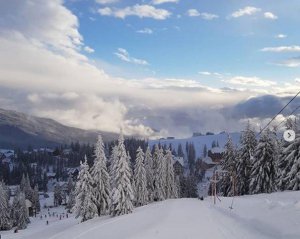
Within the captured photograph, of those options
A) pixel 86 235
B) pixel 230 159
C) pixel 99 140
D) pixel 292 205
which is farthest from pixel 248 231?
pixel 230 159

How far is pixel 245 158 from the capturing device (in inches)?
3046

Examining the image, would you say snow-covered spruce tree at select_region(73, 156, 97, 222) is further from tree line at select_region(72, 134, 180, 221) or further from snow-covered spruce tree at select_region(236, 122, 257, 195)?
snow-covered spruce tree at select_region(236, 122, 257, 195)

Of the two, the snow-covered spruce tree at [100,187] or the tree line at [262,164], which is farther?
the snow-covered spruce tree at [100,187]

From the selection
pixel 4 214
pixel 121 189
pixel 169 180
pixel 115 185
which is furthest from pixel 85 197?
pixel 4 214

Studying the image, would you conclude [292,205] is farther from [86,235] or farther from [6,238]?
[6,238]

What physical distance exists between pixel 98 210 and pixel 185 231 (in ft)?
134

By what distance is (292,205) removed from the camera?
3425cm

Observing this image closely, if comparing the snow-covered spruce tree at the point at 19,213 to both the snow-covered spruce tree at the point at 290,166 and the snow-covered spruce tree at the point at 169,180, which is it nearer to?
the snow-covered spruce tree at the point at 169,180

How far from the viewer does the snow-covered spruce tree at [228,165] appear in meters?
81.4

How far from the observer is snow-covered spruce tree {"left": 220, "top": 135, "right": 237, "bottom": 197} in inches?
3204

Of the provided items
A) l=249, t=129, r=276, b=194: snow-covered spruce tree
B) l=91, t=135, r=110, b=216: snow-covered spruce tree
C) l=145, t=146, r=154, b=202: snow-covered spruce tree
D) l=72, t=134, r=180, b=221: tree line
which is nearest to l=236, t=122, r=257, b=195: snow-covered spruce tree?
l=249, t=129, r=276, b=194: snow-covered spruce tree

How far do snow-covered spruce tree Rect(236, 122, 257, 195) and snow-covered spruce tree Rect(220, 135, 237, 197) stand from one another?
2.02 meters

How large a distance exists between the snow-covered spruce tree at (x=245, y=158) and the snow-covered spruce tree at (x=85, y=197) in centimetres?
2675

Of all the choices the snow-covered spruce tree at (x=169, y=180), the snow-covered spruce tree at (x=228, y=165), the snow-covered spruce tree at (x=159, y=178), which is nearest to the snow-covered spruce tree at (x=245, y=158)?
the snow-covered spruce tree at (x=228, y=165)
